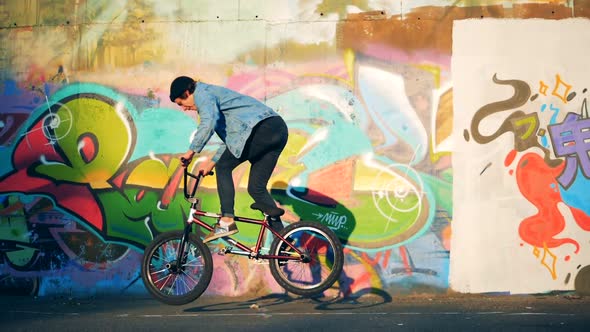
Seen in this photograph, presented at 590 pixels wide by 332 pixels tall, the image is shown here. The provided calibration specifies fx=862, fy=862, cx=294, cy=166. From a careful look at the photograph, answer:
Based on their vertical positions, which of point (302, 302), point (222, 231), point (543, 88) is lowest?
point (302, 302)

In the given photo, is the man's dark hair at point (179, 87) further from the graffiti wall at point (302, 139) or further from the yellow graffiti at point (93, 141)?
the yellow graffiti at point (93, 141)

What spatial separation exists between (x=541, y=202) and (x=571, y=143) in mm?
703

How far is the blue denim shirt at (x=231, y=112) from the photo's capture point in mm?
7445

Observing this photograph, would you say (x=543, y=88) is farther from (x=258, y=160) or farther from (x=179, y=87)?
(x=179, y=87)

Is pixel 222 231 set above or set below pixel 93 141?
below

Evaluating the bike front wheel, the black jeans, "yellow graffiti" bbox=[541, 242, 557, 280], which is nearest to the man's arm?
the black jeans

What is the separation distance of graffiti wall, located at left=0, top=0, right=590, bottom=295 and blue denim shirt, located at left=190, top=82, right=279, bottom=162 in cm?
168

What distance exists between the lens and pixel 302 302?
29.3 ft

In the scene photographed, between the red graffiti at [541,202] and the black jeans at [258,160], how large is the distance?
293 cm

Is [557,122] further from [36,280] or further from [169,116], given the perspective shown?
[36,280]

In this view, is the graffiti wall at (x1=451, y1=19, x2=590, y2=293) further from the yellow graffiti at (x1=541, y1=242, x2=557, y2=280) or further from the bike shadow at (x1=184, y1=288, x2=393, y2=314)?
the bike shadow at (x1=184, y1=288, x2=393, y2=314)

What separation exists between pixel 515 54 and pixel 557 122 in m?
0.85

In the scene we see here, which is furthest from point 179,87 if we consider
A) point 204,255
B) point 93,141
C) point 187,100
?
point 93,141

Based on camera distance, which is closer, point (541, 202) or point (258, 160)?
point (258, 160)
